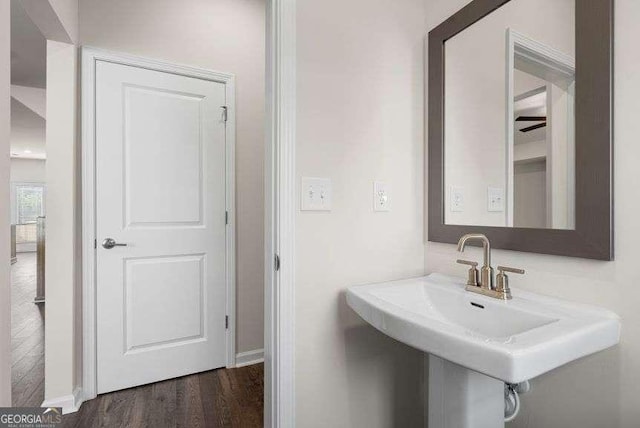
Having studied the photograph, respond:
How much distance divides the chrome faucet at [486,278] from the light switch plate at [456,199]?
10.5 inches

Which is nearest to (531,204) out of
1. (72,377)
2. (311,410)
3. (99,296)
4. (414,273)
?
(414,273)

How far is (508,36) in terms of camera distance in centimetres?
112

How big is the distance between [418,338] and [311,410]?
25.9 inches

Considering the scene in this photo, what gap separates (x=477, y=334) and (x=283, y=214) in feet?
2.30

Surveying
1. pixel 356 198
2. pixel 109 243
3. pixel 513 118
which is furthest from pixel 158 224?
pixel 513 118

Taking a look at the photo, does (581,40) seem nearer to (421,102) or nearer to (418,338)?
(421,102)

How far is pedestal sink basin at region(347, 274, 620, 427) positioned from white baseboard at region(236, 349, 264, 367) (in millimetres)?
1506

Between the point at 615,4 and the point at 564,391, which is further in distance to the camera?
the point at 564,391

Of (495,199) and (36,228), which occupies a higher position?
(495,199)

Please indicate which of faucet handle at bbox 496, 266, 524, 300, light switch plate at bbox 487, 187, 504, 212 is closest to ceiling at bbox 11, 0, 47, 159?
light switch plate at bbox 487, 187, 504, 212

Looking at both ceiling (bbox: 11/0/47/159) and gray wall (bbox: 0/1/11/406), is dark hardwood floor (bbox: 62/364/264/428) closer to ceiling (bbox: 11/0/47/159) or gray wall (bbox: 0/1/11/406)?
gray wall (bbox: 0/1/11/406)

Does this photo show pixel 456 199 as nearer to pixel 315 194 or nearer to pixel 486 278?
pixel 486 278

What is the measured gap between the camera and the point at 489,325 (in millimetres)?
981

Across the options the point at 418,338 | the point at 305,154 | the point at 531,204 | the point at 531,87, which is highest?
the point at 531,87
